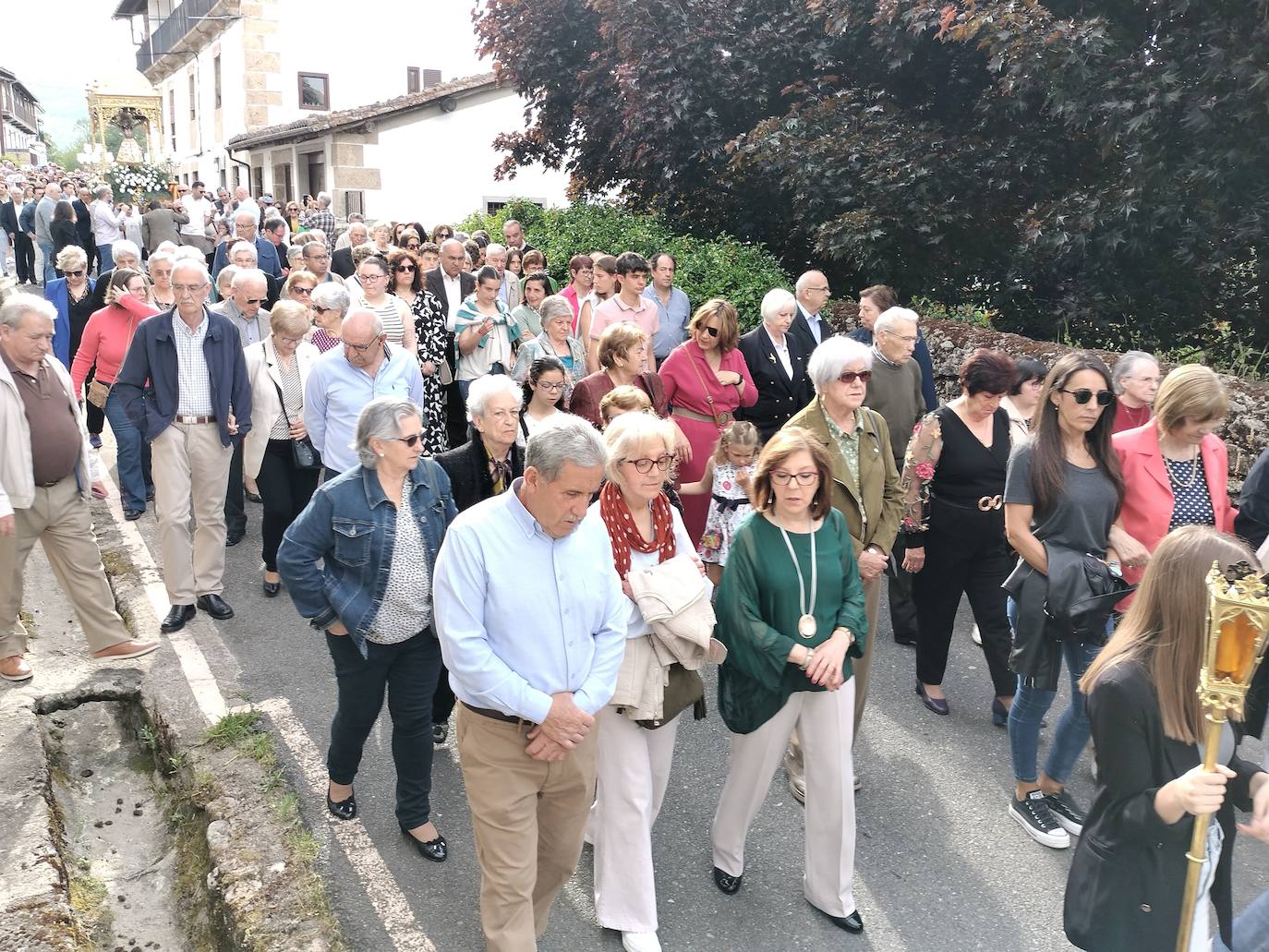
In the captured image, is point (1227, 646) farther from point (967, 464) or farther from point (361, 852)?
point (361, 852)

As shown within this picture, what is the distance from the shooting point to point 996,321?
10625 mm

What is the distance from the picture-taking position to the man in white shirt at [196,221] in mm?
19812

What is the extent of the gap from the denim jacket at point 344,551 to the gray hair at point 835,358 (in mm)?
1893

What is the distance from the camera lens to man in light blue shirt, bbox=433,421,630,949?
124 inches

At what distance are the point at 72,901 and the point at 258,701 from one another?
150 cm

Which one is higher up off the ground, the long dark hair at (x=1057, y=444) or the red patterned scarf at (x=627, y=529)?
the long dark hair at (x=1057, y=444)

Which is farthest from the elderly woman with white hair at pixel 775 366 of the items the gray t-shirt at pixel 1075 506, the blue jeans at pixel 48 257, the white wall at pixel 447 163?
the white wall at pixel 447 163

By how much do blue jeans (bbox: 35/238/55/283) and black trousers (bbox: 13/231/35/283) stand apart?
2.86 feet

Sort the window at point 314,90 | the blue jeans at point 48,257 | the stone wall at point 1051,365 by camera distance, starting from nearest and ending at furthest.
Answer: the stone wall at point 1051,365 → the blue jeans at point 48,257 → the window at point 314,90

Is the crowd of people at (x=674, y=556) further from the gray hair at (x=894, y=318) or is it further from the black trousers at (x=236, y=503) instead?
the black trousers at (x=236, y=503)

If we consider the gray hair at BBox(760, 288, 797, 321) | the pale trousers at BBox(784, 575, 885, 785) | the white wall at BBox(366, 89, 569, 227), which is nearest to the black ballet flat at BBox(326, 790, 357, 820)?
the pale trousers at BBox(784, 575, 885, 785)

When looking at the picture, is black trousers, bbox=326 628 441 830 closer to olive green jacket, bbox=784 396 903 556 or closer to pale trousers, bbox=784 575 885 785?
pale trousers, bbox=784 575 885 785

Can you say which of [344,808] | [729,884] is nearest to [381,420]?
[344,808]

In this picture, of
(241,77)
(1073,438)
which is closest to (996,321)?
(1073,438)
